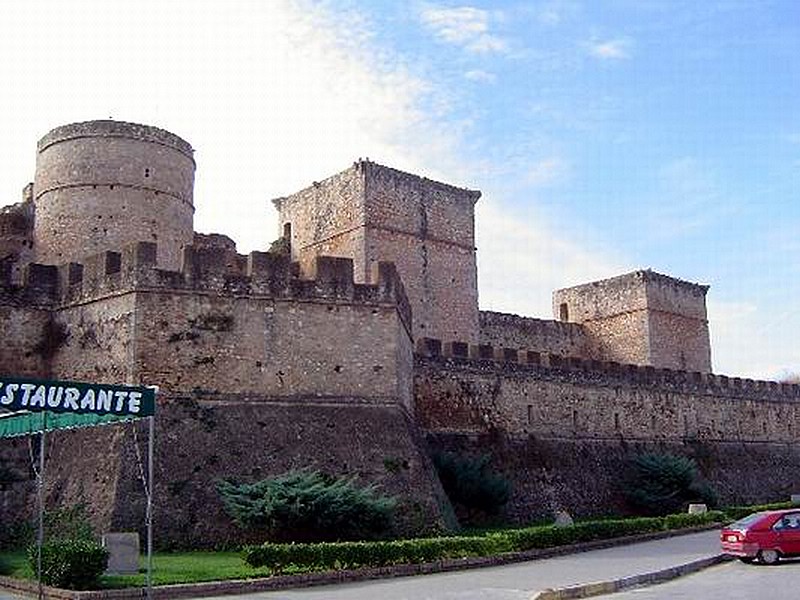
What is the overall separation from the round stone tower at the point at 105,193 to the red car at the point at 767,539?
59.1ft

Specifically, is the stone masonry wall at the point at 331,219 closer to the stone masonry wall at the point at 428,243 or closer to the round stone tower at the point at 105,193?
the stone masonry wall at the point at 428,243

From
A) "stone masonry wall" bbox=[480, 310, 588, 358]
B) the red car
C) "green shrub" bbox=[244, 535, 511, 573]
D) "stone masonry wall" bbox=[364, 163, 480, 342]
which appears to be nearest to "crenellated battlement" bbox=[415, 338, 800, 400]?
"stone masonry wall" bbox=[364, 163, 480, 342]

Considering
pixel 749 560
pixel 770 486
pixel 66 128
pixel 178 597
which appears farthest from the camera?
pixel 770 486

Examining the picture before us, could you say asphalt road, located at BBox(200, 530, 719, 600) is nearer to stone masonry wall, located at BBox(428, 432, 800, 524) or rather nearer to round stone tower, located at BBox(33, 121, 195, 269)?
stone masonry wall, located at BBox(428, 432, 800, 524)

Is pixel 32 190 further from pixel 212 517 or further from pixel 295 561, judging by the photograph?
pixel 295 561

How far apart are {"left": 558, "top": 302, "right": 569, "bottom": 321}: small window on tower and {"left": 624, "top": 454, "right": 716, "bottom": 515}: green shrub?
58.9ft

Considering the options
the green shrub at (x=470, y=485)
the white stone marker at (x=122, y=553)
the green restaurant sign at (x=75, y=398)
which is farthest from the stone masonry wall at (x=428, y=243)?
the green restaurant sign at (x=75, y=398)

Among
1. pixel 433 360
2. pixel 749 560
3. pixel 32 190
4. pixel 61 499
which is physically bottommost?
pixel 749 560

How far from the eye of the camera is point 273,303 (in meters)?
24.9

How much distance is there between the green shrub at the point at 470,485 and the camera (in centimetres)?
2858

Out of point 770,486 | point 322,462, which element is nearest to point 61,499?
point 322,462

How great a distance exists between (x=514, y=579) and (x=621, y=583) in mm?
2060

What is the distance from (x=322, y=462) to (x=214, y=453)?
263 centimetres

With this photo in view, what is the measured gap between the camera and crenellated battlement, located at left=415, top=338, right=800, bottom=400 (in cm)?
3338
